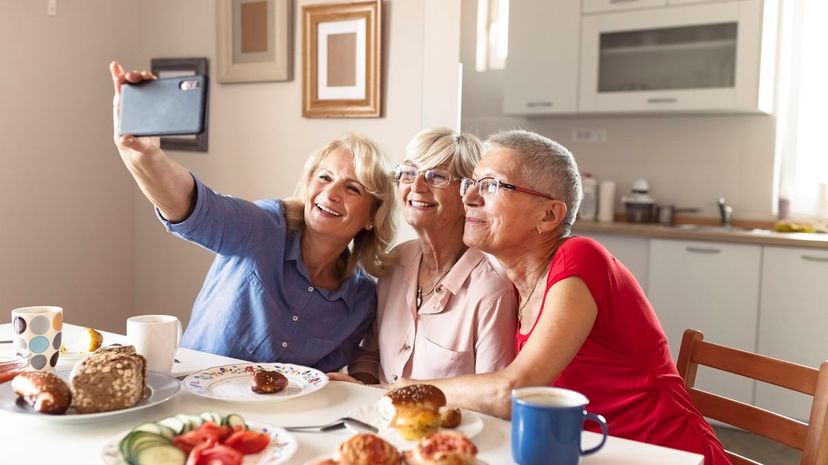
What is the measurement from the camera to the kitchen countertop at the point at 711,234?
339 cm

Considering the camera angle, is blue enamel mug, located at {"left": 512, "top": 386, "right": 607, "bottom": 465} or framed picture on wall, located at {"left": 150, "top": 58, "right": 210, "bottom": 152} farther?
framed picture on wall, located at {"left": 150, "top": 58, "right": 210, "bottom": 152}

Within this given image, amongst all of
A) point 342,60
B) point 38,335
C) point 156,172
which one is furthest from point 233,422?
point 342,60

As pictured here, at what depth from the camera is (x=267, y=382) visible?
4.37 ft

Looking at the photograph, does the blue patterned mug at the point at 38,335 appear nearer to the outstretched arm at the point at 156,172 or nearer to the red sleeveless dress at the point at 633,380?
the outstretched arm at the point at 156,172

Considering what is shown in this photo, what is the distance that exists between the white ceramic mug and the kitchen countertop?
2.79m

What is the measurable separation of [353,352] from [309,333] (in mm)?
140

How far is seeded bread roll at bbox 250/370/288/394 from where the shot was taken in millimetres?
1327

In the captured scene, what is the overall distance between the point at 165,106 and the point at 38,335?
0.49m

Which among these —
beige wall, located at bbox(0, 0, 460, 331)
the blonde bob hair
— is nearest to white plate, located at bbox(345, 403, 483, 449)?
the blonde bob hair

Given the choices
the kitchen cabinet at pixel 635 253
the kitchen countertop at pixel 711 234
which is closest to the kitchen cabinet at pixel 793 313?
the kitchen countertop at pixel 711 234

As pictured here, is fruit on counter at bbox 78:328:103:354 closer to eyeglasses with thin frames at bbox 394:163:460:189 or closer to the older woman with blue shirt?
the older woman with blue shirt

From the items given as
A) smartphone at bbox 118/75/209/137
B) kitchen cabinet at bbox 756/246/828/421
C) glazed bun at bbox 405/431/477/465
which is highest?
smartphone at bbox 118/75/209/137

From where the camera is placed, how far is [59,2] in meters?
3.42

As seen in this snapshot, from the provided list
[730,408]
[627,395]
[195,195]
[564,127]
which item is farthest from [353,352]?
[564,127]
